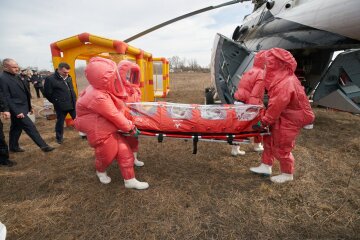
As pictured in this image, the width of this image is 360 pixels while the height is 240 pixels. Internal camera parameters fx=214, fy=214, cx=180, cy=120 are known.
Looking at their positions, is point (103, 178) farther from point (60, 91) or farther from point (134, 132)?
point (60, 91)

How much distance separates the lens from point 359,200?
286 centimetres

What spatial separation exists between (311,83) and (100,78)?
6393mm

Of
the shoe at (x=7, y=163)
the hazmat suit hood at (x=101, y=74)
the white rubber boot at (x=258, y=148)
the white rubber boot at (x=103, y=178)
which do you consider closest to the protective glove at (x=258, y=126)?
the white rubber boot at (x=258, y=148)

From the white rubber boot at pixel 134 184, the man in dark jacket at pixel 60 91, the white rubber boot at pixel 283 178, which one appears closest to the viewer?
the white rubber boot at pixel 134 184

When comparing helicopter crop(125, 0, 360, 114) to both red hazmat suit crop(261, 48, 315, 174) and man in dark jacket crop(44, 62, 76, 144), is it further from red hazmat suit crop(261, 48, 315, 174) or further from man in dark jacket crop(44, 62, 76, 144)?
man in dark jacket crop(44, 62, 76, 144)

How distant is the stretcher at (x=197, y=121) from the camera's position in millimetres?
2969

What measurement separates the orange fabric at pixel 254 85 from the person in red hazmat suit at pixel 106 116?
2.05 meters

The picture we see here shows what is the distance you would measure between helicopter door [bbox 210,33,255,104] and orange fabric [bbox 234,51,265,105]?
1828mm

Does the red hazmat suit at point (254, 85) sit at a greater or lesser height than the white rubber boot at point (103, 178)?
greater

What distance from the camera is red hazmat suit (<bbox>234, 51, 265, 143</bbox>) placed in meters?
3.62

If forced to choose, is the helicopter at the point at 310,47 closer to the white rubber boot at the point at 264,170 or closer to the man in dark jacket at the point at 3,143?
the white rubber boot at the point at 264,170

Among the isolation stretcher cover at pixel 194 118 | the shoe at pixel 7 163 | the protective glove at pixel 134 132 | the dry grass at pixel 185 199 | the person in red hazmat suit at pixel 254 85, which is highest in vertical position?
the person in red hazmat suit at pixel 254 85

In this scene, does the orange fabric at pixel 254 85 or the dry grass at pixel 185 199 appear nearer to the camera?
the dry grass at pixel 185 199

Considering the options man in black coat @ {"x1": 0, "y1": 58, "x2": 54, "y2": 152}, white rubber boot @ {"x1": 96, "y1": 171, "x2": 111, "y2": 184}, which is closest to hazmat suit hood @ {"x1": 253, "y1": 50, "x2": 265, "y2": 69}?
white rubber boot @ {"x1": 96, "y1": 171, "x2": 111, "y2": 184}
